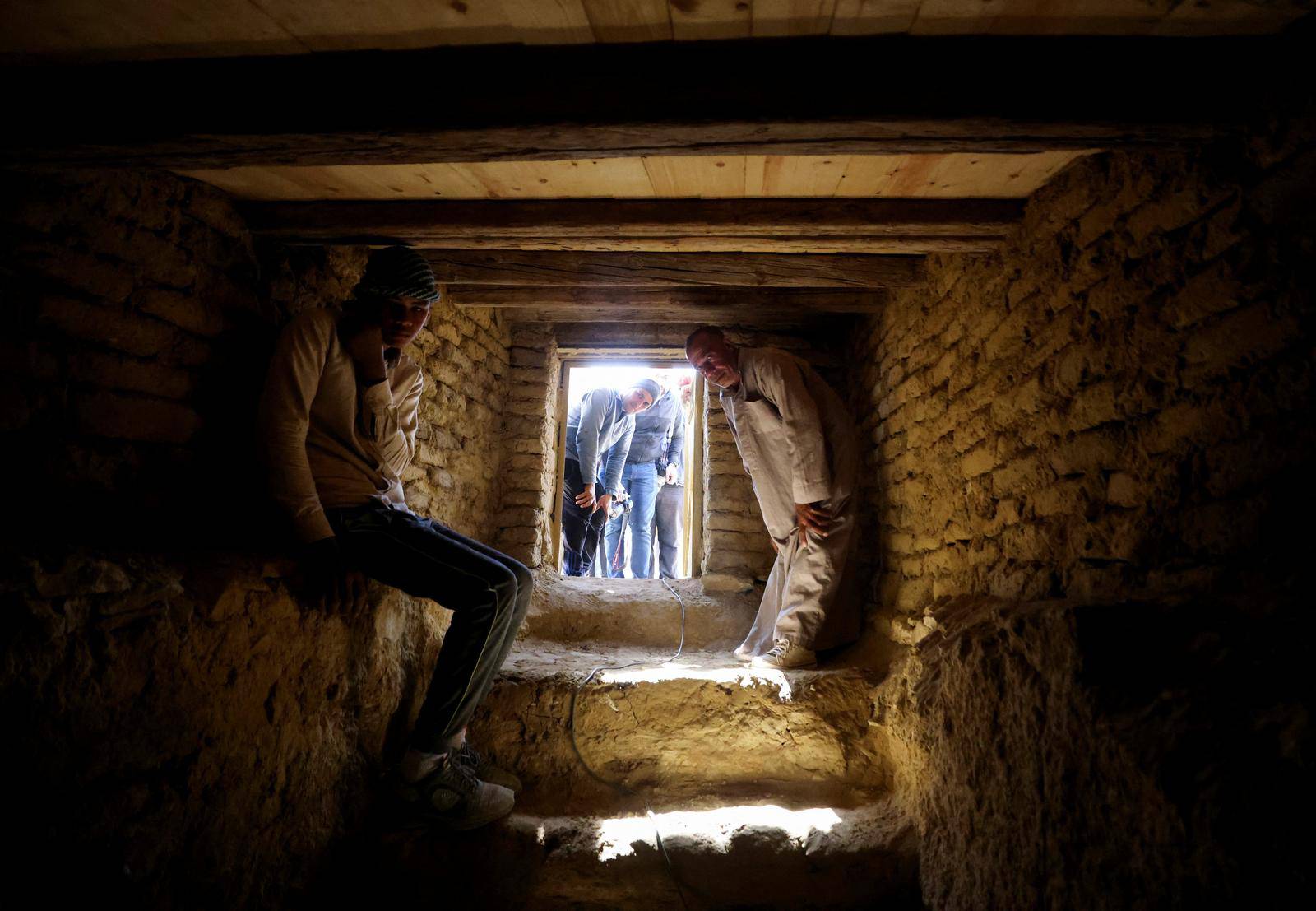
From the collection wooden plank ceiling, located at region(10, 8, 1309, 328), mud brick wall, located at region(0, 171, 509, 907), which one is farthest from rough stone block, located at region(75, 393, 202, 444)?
wooden plank ceiling, located at region(10, 8, 1309, 328)

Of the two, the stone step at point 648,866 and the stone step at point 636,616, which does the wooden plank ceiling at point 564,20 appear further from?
the stone step at point 636,616

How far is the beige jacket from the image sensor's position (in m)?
1.77

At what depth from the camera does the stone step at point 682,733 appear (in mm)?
2375

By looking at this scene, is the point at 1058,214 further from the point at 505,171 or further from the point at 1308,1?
the point at 505,171

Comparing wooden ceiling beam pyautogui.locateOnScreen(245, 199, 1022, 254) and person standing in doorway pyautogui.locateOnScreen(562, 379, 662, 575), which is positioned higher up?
wooden ceiling beam pyautogui.locateOnScreen(245, 199, 1022, 254)

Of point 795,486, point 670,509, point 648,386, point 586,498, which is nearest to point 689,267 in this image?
point 795,486

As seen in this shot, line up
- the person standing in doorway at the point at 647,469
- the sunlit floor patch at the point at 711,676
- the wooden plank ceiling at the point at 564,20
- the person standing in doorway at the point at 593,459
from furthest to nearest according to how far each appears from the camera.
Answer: the person standing in doorway at the point at 647,469 < the person standing in doorway at the point at 593,459 < the sunlit floor patch at the point at 711,676 < the wooden plank ceiling at the point at 564,20

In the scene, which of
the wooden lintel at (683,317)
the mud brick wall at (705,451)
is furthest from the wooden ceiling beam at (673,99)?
the mud brick wall at (705,451)

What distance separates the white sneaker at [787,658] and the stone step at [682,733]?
9.9 inches

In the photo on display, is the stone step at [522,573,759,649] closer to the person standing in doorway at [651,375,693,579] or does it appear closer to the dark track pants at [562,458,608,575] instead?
the dark track pants at [562,458,608,575]

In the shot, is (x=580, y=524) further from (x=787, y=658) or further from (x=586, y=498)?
(x=787, y=658)

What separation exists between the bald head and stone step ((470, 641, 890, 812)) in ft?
5.20

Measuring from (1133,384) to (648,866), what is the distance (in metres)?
2.08

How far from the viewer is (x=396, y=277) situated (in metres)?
2.08
